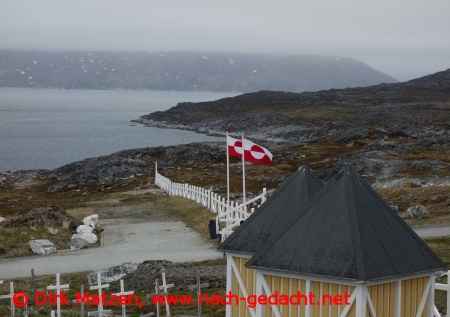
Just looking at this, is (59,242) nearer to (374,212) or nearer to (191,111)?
(374,212)

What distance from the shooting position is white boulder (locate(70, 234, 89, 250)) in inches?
1163

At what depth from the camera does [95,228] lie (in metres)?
33.9

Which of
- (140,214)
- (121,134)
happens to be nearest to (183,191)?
(140,214)

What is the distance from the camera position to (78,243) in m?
29.6

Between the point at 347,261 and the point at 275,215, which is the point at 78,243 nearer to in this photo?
the point at 275,215

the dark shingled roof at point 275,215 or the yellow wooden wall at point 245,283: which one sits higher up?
the dark shingled roof at point 275,215

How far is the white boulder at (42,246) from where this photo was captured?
2842 cm

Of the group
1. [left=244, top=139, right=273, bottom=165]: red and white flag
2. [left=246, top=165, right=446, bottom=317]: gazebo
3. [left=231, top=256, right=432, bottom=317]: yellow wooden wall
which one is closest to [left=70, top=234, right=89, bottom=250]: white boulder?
[left=244, top=139, right=273, bottom=165]: red and white flag

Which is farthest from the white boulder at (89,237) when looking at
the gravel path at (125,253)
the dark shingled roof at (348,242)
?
the dark shingled roof at (348,242)

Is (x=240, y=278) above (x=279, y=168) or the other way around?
above

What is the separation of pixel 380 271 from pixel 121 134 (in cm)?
14622

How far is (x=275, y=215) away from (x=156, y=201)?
1371 inches

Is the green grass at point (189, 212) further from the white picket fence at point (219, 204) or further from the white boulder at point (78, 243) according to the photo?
the white boulder at point (78, 243)

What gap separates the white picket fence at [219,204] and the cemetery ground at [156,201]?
539 millimetres
